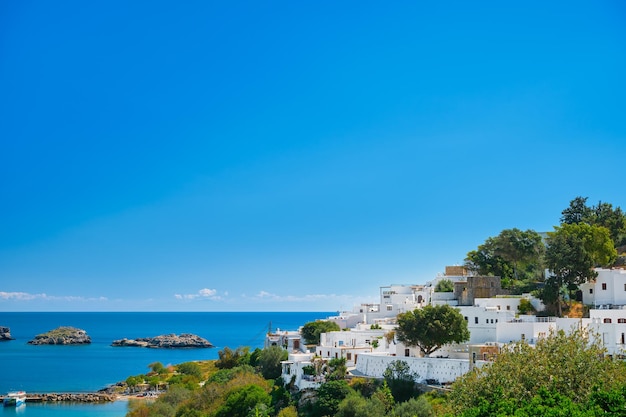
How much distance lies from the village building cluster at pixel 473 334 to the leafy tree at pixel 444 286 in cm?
187

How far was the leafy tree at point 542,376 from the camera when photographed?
2505 centimetres

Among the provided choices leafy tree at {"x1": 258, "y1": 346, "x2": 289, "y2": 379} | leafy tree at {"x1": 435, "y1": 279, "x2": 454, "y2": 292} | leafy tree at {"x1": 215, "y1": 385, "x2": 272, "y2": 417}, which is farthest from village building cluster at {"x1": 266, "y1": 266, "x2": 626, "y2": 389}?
leafy tree at {"x1": 215, "y1": 385, "x2": 272, "y2": 417}

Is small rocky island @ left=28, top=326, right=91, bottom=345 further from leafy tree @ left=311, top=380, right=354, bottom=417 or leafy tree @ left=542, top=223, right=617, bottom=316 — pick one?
leafy tree @ left=542, top=223, right=617, bottom=316

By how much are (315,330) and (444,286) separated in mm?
13282

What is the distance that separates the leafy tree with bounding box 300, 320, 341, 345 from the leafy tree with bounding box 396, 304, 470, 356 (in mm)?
15261

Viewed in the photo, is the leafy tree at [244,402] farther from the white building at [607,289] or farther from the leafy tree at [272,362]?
the white building at [607,289]

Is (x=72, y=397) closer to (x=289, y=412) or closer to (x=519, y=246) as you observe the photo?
(x=289, y=412)

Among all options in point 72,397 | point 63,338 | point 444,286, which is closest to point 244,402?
point 444,286

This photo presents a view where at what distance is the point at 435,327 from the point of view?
40156 mm

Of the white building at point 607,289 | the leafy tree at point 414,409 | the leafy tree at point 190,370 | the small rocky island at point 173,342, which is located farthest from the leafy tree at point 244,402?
the small rocky island at point 173,342

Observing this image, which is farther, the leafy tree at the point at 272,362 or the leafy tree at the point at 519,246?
the leafy tree at the point at 519,246

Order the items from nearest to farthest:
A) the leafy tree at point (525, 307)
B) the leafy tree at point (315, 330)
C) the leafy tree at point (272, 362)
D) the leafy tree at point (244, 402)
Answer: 1. the leafy tree at point (244, 402)
2. the leafy tree at point (525, 307)
3. the leafy tree at point (272, 362)
4. the leafy tree at point (315, 330)

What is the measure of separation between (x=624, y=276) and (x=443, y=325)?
45.8 ft

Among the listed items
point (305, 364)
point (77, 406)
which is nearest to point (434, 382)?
point (305, 364)
